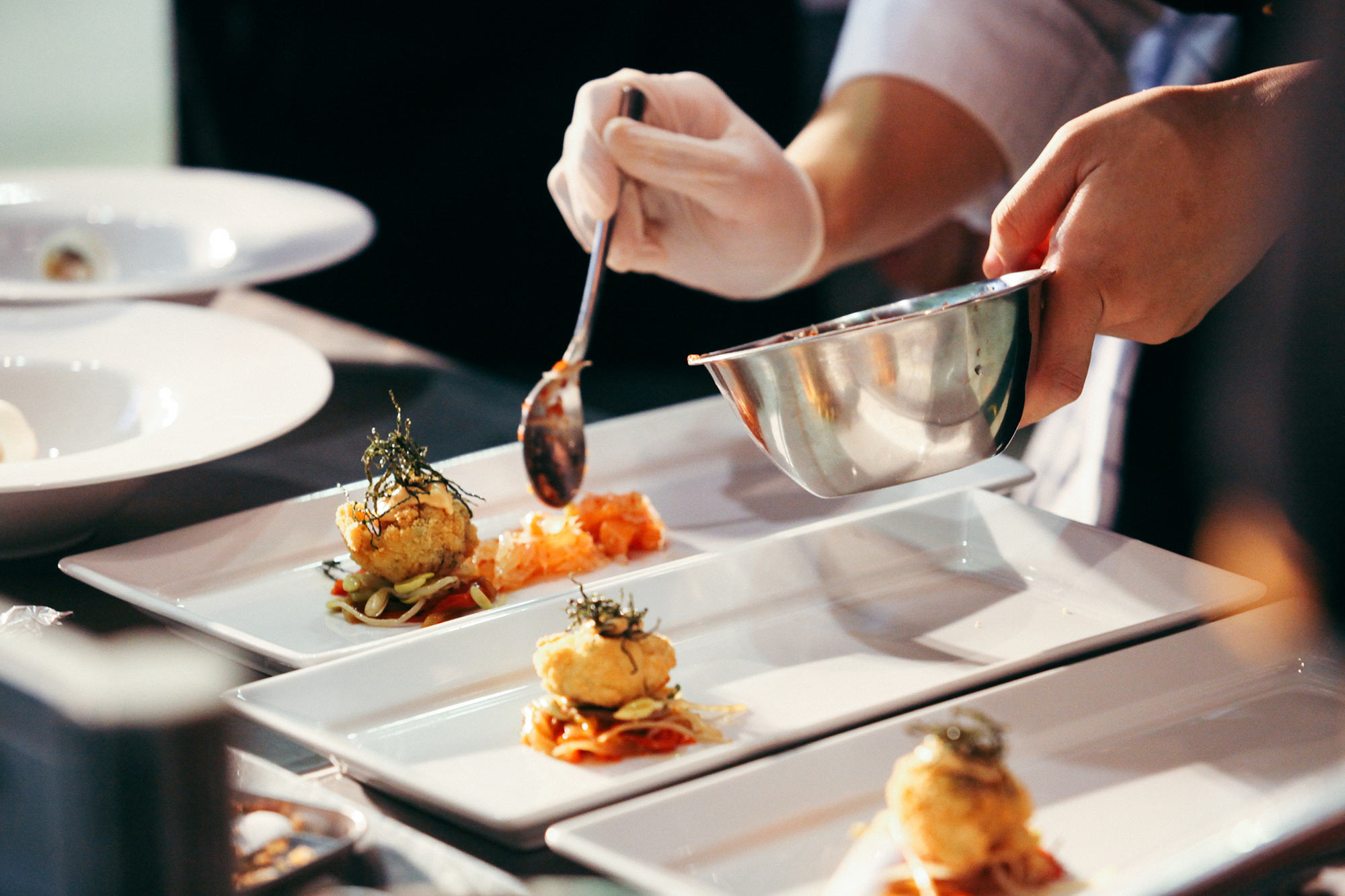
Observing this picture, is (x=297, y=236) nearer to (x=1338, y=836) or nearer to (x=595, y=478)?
(x=595, y=478)

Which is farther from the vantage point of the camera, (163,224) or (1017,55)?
(163,224)

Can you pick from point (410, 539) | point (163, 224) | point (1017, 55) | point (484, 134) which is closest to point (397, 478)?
point (410, 539)

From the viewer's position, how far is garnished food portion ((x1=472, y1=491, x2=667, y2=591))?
1.20 m

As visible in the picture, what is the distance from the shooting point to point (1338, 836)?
Result: 64cm

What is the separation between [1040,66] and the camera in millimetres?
1820

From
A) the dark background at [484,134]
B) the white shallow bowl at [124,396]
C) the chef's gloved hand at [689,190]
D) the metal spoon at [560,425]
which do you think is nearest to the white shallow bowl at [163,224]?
the white shallow bowl at [124,396]

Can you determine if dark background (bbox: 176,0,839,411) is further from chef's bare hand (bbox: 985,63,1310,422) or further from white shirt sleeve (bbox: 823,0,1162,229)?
chef's bare hand (bbox: 985,63,1310,422)

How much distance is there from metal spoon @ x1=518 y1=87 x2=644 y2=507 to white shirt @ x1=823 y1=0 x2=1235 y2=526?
712 millimetres

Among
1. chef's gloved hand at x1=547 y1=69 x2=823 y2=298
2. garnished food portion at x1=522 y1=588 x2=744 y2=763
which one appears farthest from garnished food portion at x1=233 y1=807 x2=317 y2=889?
chef's gloved hand at x1=547 y1=69 x2=823 y2=298

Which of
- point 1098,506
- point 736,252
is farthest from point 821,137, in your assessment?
point 1098,506

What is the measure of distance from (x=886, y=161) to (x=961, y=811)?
137cm

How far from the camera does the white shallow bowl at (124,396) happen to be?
117 centimetres

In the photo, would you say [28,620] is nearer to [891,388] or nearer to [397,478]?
[397,478]

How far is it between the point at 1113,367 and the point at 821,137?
564 mm
